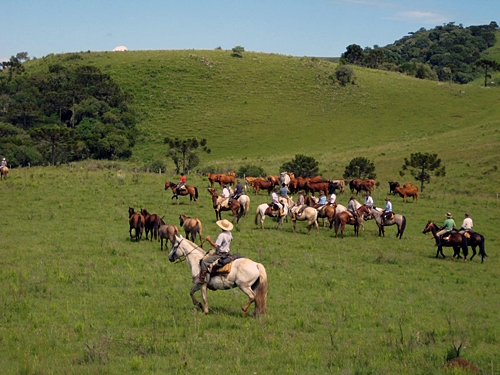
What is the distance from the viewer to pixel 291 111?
85.1m

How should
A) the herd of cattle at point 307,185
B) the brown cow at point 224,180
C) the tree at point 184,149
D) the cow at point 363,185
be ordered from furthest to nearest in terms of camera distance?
the tree at point 184,149, the cow at point 363,185, the brown cow at point 224,180, the herd of cattle at point 307,185

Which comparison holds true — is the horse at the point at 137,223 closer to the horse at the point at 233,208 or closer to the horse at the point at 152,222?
the horse at the point at 152,222

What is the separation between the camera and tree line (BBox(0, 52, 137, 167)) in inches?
2351

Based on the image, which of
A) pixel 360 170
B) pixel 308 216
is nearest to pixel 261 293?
pixel 308 216

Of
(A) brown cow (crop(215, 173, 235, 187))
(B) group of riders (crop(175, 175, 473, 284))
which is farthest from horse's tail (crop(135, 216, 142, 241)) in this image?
(A) brown cow (crop(215, 173, 235, 187))

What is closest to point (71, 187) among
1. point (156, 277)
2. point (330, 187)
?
point (330, 187)

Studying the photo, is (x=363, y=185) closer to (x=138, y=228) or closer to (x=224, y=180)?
(x=224, y=180)

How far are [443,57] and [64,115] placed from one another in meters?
107

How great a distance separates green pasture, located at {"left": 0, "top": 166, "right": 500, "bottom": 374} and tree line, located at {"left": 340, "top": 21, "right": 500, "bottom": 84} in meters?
86.9

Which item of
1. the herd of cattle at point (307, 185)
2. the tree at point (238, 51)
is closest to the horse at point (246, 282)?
the herd of cattle at point (307, 185)

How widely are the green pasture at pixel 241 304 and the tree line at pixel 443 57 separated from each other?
285ft

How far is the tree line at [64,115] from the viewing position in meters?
59.7

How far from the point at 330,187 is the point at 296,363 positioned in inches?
1107

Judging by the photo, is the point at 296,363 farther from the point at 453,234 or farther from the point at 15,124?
the point at 15,124
